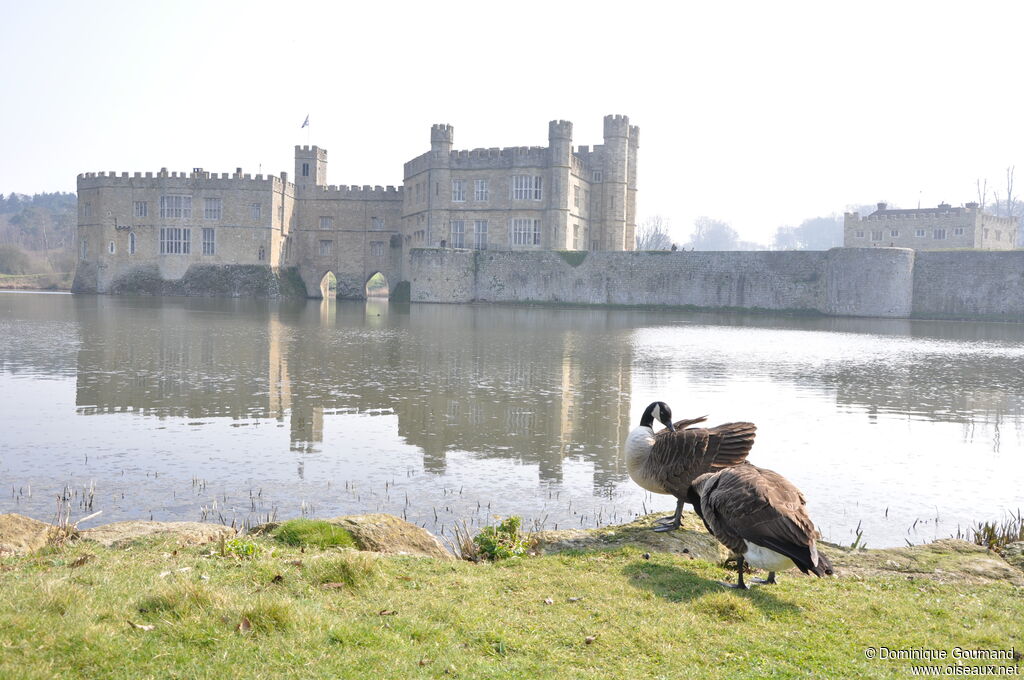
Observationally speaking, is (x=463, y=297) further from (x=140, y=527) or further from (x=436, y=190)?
(x=140, y=527)

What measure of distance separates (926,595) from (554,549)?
2.92 m

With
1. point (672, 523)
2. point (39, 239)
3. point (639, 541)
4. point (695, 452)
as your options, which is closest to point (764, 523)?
point (639, 541)

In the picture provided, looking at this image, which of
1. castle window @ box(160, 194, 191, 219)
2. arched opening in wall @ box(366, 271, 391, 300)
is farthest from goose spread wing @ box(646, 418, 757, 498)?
arched opening in wall @ box(366, 271, 391, 300)

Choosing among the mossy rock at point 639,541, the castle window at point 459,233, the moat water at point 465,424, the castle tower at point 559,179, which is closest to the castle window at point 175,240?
the castle window at point 459,233

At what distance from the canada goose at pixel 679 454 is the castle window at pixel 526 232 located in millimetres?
52527

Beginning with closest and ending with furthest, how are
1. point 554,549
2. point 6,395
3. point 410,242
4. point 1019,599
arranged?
1. point 1019,599
2. point 554,549
3. point 6,395
4. point 410,242

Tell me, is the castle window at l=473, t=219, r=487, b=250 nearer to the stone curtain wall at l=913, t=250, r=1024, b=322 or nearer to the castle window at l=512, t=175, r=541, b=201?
the castle window at l=512, t=175, r=541, b=201

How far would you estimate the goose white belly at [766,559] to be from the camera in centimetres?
625

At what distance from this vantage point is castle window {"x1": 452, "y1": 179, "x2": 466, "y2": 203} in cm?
6169

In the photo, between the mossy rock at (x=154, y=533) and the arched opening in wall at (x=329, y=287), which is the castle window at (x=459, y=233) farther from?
the mossy rock at (x=154, y=533)

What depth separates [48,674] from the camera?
4297 millimetres

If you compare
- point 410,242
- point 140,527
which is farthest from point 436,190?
point 140,527

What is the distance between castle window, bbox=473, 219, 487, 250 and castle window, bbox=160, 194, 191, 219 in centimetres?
2291

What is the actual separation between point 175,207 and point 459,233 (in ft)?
74.8
